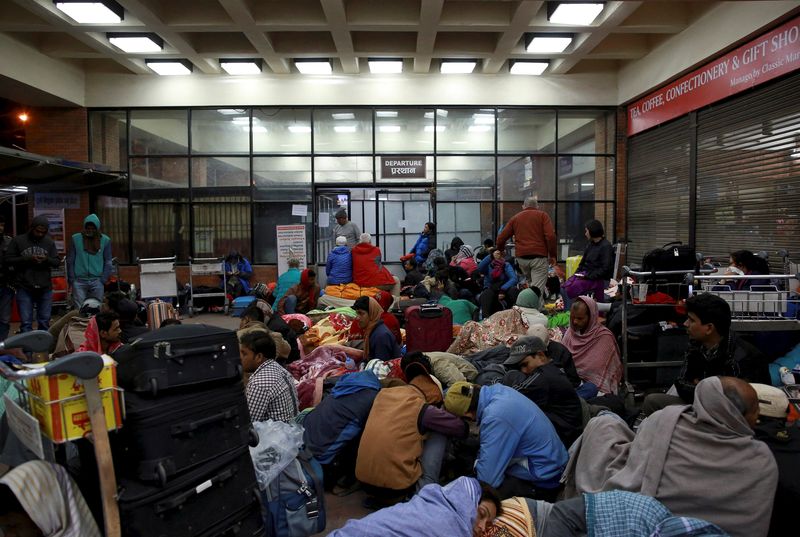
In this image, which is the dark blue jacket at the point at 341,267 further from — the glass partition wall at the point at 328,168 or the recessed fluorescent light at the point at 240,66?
the recessed fluorescent light at the point at 240,66

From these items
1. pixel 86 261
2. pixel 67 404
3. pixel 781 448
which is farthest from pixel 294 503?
pixel 86 261

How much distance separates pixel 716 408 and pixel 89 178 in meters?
12.7

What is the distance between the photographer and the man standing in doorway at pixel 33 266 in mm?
7629

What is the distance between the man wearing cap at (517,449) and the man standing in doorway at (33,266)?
6966mm

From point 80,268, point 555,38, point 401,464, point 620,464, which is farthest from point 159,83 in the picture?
point 620,464

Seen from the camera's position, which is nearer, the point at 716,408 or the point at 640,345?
the point at 716,408

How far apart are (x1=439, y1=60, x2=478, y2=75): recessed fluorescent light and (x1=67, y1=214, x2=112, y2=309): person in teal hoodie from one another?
25.8 ft

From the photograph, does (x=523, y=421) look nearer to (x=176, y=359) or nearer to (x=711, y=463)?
(x=711, y=463)

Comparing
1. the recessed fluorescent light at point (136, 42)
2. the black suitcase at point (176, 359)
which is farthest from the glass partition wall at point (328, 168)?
the black suitcase at point (176, 359)

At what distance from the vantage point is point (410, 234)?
1352 cm

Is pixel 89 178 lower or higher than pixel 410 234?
higher

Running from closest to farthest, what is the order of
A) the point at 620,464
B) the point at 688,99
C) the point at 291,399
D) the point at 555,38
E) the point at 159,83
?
the point at 620,464 → the point at 291,399 → the point at 688,99 → the point at 555,38 → the point at 159,83

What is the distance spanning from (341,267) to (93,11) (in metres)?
6.04

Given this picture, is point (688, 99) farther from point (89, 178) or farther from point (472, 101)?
point (89, 178)
